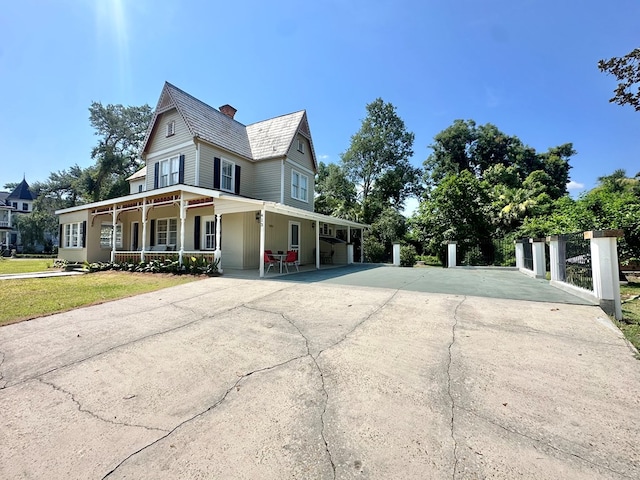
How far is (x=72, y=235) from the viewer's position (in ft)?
55.5

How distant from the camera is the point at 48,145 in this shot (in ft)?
90.3

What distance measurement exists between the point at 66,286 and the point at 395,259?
14962 millimetres

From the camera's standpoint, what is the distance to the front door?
15781 millimetres

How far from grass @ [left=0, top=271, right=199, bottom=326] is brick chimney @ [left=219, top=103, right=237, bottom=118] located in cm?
1251

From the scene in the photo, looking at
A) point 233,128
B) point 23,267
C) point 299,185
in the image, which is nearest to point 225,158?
point 233,128

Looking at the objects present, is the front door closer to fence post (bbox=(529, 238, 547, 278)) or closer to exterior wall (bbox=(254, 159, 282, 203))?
exterior wall (bbox=(254, 159, 282, 203))

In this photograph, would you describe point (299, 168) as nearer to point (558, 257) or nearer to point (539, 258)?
point (539, 258)

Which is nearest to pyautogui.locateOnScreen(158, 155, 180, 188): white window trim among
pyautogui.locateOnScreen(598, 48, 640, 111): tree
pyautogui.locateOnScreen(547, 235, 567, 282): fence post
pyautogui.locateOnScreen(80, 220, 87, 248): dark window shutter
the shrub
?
pyautogui.locateOnScreen(80, 220, 87, 248): dark window shutter

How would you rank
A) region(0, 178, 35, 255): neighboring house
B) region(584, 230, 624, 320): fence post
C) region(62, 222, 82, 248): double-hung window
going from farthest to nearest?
region(0, 178, 35, 255): neighboring house → region(62, 222, 82, 248): double-hung window → region(584, 230, 624, 320): fence post

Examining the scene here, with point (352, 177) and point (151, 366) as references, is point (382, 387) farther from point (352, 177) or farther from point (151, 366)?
point (352, 177)

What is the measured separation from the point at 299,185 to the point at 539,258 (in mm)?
12428

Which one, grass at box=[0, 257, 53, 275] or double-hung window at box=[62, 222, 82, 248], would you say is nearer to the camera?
grass at box=[0, 257, 53, 275]

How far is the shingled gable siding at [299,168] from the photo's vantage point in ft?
52.9

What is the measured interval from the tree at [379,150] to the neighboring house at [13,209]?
4429cm
